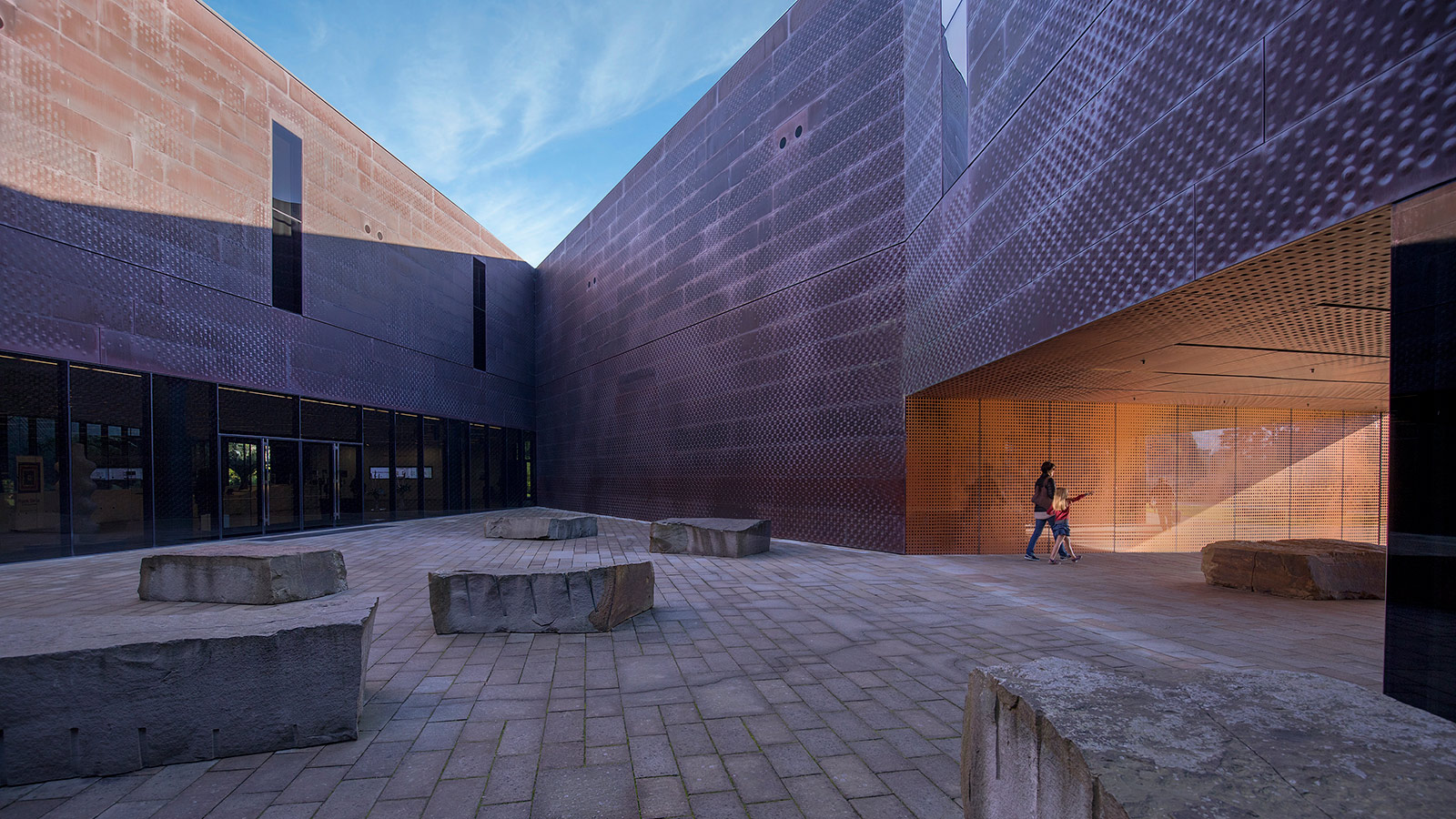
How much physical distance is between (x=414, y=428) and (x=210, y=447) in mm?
6012

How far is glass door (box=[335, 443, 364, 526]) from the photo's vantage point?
1493cm

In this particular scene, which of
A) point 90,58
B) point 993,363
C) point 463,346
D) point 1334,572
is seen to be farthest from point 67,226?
point 1334,572

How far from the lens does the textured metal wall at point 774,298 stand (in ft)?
34.8

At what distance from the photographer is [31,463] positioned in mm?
9398

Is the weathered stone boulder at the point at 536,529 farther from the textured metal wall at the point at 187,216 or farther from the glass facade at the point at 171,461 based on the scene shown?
the textured metal wall at the point at 187,216

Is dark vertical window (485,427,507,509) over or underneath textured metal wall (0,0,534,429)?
underneath

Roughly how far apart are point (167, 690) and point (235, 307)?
39.8 ft

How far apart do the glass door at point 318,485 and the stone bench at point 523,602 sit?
11058 millimetres

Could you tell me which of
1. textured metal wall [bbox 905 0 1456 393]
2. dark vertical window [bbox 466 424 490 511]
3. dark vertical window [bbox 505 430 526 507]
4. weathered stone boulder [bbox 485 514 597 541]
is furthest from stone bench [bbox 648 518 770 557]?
dark vertical window [bbox 505 430 526 507]

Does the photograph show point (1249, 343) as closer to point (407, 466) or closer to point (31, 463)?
point (31, 463)

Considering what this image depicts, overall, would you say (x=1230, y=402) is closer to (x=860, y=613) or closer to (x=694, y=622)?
(x=860, y=613)

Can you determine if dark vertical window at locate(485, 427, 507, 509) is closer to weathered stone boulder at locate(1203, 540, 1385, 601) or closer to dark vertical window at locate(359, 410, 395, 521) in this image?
dark vertical window at locate(359, 410, 395, 521)

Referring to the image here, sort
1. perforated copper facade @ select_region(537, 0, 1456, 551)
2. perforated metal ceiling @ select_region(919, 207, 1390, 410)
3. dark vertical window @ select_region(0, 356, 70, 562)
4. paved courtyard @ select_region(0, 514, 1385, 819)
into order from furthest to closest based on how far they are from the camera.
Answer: dark vertical window @ select_region(0, 356, 70, 562) → perforated metal ceiling @ select_region(919, 207, 1390, 410) → perforated copper facade @ select_region(537, 0, 1456, 551) → paved courtyard @ select_region(0, 514, 1385, 819)

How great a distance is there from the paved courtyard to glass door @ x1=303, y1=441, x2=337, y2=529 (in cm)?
546
